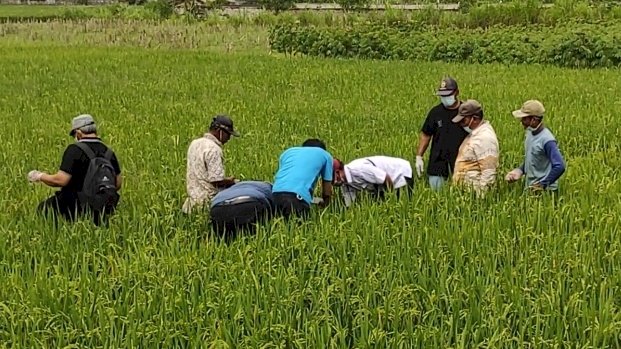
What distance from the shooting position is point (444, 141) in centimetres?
681

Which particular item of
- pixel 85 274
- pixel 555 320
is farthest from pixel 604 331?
pixel 85 274

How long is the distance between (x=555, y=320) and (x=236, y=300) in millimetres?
1538

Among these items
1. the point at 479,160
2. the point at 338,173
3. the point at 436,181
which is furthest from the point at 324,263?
the point at 436,181

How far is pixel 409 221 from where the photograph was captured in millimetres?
5574

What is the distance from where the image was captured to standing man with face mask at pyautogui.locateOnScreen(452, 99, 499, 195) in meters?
6.22

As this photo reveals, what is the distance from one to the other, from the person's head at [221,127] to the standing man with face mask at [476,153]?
177cm

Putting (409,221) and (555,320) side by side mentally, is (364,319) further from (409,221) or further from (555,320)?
(409,221)

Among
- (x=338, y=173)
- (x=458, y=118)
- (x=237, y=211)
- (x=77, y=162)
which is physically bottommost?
(x=237, y=211)

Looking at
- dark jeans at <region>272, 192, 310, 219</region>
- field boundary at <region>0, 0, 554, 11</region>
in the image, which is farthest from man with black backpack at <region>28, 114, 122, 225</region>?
field boundary at <region>0, 0, 554, 11</region>

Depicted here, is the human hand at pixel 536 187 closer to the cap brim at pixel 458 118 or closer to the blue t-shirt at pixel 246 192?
the cap brim at pixel 458 118

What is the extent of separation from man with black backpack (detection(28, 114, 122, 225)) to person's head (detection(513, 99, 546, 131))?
298 centimetres

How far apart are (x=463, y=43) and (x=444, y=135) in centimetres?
1398

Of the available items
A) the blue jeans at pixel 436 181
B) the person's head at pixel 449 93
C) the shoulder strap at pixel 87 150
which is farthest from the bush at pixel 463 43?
the shoulder strap at pixel 87 150

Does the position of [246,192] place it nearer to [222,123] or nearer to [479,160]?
[222,123]
